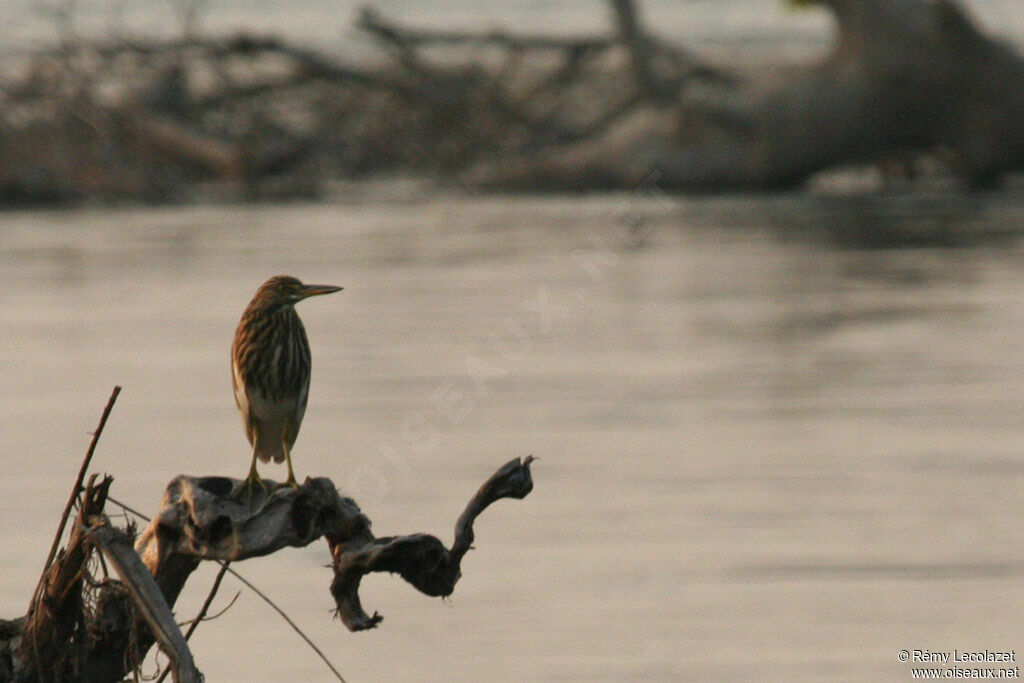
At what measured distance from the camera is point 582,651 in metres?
7.51

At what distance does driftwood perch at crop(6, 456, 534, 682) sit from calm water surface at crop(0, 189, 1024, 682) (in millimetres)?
2044

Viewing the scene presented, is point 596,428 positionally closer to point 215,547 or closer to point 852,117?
point 215,547

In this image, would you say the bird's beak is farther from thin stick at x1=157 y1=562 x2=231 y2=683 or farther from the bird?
thin stick at x1=157 y1=562 x2=231 y2=683

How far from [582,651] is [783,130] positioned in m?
21.7

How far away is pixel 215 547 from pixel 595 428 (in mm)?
7223

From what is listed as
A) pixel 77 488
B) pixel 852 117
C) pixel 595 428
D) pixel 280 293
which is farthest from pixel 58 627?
pixel 852 117

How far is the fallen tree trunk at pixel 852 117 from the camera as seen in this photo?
92.5 ft

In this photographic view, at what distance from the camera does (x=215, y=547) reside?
5.08 m

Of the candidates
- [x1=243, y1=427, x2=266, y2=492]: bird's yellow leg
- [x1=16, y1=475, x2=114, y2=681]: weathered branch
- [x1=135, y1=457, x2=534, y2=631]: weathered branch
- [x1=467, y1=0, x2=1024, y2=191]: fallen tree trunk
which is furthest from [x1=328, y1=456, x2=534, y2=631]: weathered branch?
[x1=467, y1=0, x2=1024, y2=191]: fallen tree trunk

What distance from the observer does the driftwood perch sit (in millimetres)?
4930

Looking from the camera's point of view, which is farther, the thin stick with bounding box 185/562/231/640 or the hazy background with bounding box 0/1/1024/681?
the hazy background with bounding box 0/1/1024/681

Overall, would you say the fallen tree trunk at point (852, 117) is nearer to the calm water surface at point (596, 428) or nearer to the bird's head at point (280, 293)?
the calm water surface at point (596, 428)

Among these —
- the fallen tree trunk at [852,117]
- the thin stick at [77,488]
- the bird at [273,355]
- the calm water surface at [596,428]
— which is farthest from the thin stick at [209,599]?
the fallen tree trunk at [852,117]

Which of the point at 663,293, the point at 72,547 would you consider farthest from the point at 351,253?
the point at 72,547
